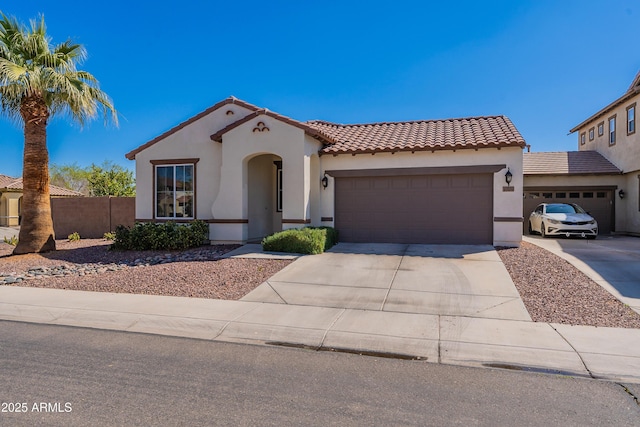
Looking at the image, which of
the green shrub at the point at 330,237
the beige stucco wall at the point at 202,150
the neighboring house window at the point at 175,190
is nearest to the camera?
the green shrub at the point at 330,237

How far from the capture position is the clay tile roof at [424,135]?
13312 mm

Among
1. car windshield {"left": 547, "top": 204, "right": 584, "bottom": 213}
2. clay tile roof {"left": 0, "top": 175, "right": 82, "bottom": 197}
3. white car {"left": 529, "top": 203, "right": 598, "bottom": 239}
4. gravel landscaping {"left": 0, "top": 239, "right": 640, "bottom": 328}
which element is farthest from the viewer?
clay tile roof {"left": 0, "top": 175, "right": 82, "bottom": 197}

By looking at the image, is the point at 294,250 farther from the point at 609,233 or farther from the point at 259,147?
the point at 609,233

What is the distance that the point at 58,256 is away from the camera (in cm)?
1340

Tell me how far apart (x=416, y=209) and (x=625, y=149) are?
12184 millimetres

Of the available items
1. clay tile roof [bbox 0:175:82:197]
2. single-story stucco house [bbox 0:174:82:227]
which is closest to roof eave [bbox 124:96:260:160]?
clay tile roof [bbox 0:175:82:197]

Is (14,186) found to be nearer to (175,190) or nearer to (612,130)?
(175,190)

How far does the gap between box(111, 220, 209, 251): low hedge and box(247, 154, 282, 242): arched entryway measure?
78.0 inches

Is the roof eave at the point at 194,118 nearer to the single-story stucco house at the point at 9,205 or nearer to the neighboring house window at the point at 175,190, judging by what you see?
the neighboring house window at the point at 175,190

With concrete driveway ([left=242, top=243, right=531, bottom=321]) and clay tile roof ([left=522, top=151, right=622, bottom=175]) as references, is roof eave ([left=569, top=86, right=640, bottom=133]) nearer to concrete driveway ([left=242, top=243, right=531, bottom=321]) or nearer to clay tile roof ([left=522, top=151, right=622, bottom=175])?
clay tile roof ([left=522, top=151, right=622, bottom=175])

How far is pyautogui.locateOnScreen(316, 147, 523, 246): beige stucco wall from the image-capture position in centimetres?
1301

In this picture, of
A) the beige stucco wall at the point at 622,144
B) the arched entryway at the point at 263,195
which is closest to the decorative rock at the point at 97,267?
the arched entryway at the point at 263,195

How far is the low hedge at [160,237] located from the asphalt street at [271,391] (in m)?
8.16

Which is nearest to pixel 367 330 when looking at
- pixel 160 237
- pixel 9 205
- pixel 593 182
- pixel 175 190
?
pixel 160 237
